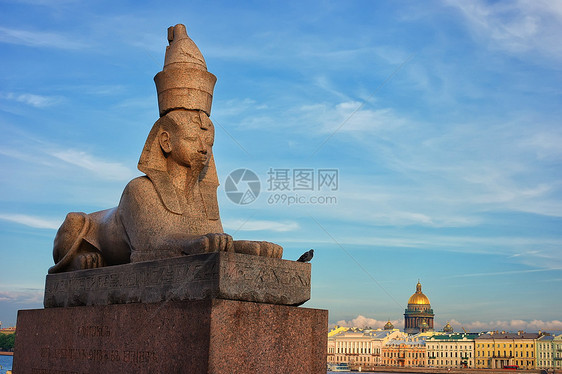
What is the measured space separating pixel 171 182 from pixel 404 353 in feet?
320

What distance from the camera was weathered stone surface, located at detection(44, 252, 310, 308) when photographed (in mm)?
4230

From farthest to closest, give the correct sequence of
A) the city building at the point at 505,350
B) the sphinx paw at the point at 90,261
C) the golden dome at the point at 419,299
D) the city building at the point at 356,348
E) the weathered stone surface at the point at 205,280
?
the golden dome at the point at 419,299 → the city building at the point at 356,348 → the city building at the point at 505,350 → the sphinx paw at the point at 90,261 → the weathered stone surface at the point at 205,280

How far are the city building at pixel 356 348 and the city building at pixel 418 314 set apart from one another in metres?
20.2

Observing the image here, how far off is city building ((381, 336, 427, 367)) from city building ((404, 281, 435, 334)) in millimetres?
21940

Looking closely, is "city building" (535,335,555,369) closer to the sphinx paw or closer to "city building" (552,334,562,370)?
"city building" (552,334,562,370)

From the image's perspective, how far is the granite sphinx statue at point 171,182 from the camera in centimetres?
512

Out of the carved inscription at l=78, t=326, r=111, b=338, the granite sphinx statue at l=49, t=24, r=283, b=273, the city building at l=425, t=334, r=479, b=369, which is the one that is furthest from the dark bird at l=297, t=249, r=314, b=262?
the city building at l=425, t=334, r=479, b=369

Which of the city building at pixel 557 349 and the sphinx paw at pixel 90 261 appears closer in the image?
the sphinx paw at pixel 90 261

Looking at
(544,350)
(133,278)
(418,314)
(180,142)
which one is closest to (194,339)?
(133,278)

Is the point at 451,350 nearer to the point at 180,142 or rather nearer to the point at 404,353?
the point at 404,353

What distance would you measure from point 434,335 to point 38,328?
99162 mm

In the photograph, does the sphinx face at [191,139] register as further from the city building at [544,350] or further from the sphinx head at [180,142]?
the city building at [544,350]

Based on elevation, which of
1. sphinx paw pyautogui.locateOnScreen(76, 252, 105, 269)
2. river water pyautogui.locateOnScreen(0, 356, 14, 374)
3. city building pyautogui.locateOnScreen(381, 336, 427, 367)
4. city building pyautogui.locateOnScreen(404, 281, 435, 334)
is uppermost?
city building pyautogui.locateOnScreen(404, 281, 435, 334)

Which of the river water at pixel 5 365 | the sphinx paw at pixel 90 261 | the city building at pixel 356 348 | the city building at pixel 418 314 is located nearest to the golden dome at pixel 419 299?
the city building at pixel 418 314
